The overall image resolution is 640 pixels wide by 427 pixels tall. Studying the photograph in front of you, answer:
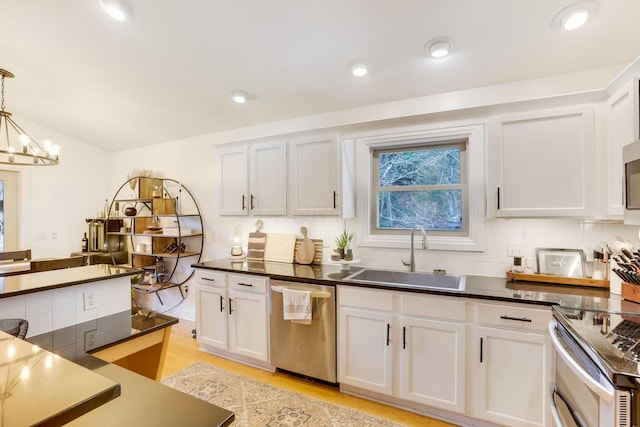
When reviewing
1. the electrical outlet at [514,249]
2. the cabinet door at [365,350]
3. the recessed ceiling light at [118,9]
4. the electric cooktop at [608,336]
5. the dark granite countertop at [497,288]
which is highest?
the recessed ceiling light at [118,9]

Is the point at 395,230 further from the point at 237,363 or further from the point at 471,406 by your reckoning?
the point at 237,363

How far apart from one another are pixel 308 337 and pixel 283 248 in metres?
1.06

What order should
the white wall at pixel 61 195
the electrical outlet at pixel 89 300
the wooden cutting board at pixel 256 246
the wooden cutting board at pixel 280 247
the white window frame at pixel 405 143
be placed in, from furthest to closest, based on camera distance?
1. the white wall at pixel 61 195
2. the wooden cutting board at pixel 256 246
3. the wooden cutting board at pixel 280 247
4. the white window frame at pixel 405 143
5. the electrical outlet at pixel 89 300

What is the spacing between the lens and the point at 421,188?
282 cm

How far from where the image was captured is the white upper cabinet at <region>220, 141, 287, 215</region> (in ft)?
9.85

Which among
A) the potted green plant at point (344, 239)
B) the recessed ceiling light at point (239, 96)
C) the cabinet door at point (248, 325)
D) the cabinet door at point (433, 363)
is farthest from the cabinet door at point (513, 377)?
the recessed ceiling light at point (239, 96)

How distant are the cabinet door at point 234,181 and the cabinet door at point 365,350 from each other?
1.65 m

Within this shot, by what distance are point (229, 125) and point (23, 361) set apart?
126 inches

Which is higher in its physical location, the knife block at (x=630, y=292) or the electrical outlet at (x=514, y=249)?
the electrical outlet at (x=514, y=249)

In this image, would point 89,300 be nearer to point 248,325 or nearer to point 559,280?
point 248,325

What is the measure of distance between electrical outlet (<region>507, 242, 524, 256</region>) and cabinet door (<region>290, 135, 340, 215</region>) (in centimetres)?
144

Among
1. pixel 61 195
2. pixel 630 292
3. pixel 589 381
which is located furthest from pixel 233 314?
pixel 61 195

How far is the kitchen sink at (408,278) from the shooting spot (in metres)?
2.33

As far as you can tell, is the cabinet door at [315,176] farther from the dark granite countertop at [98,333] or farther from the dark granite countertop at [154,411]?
the dark granite countertop at [154,411]
